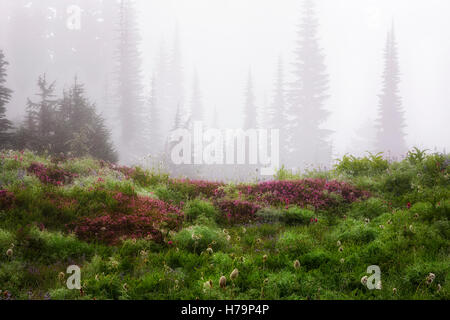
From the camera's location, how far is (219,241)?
5637mm

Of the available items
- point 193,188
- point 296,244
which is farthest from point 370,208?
point 193,188

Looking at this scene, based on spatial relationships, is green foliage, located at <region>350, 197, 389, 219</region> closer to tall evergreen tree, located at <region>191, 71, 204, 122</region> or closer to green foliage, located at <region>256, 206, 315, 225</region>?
green foliage, located at <region>256, 206, 315, 225</region>

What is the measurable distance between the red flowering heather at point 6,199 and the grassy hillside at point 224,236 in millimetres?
34

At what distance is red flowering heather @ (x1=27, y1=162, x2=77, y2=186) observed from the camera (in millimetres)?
8117

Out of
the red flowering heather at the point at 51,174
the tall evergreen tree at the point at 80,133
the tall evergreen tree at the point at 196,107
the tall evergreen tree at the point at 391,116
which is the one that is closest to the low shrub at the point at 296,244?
the red flowering heather at the point at 51,174

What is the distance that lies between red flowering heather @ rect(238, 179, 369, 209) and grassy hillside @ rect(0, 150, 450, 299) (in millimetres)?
41

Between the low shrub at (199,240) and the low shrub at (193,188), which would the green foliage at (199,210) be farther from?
the low shrub at (199,240)

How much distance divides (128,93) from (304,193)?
137ft

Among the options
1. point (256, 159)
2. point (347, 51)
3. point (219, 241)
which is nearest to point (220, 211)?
point (219, 241)

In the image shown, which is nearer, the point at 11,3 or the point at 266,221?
the point at 266,221

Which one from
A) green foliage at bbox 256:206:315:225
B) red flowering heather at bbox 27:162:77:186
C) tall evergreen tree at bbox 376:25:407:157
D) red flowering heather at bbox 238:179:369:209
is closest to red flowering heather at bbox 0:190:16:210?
red flowering heather at bbox 27:162:77:186

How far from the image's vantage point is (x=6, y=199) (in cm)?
631

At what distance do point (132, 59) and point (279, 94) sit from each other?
25.4 metres
